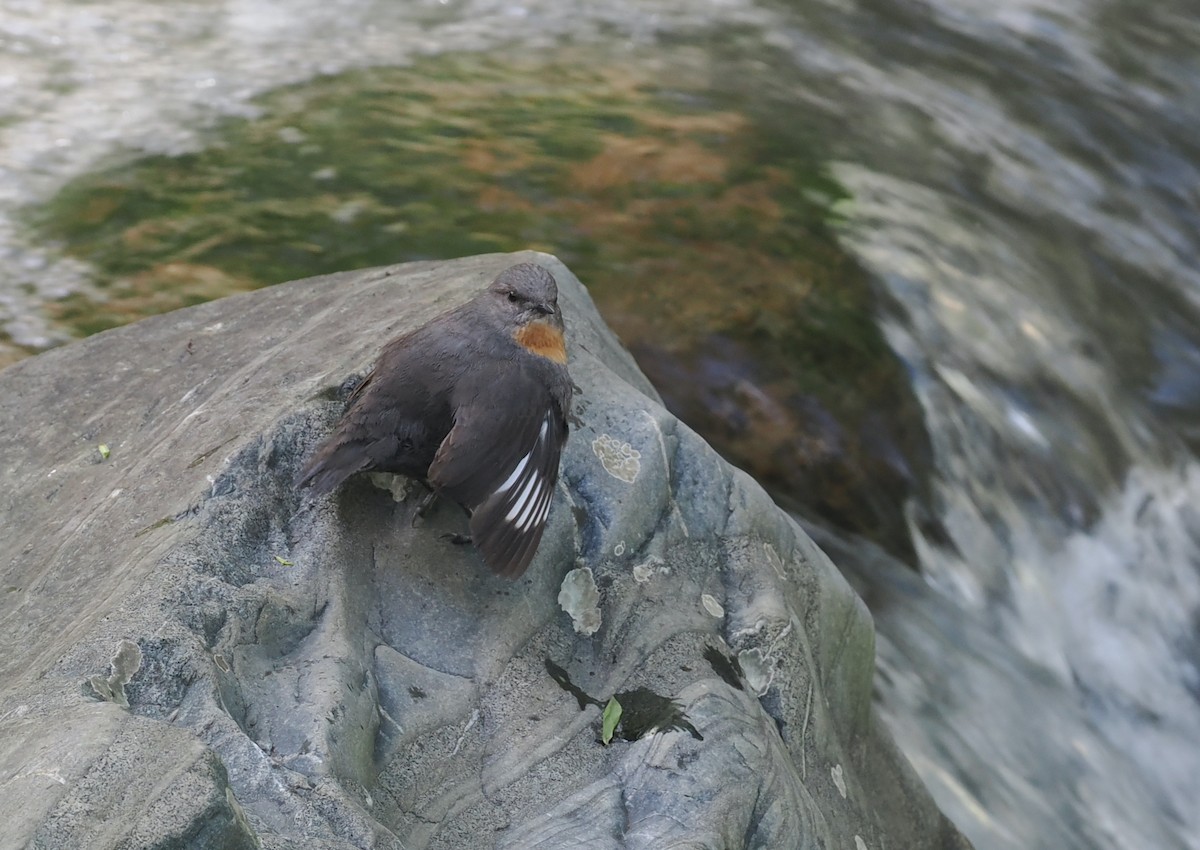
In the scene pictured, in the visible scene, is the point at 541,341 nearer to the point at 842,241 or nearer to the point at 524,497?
the point at 524,497

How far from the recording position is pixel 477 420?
3150 mm

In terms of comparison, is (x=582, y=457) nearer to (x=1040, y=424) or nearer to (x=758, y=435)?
(x=758, y=435)

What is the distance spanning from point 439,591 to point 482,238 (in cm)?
443

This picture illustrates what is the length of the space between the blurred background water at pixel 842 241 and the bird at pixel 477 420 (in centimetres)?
283

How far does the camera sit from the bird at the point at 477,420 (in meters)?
2.94

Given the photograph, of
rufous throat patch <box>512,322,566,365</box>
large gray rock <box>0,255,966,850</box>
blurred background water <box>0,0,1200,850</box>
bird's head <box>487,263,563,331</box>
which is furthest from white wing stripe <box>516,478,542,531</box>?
blurred background water <box>0,0,1200,850</box>

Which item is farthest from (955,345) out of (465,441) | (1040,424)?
(465,441)

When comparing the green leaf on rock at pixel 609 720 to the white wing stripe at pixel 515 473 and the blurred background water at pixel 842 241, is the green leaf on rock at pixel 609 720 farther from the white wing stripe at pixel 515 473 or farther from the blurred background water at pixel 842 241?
the blurred background water at pixel 842 241

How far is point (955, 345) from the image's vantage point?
7055 millimetres

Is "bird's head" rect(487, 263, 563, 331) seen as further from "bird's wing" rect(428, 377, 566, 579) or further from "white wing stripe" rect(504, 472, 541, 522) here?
"white wing stripe" rect(504, 472, 541, 522)

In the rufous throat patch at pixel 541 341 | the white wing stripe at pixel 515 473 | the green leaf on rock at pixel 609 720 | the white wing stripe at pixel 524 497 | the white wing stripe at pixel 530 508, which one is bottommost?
the green leaf on rock at pixel 609 720

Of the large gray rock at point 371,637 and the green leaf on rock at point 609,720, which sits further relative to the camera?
the green leaf on rock at point 609,720

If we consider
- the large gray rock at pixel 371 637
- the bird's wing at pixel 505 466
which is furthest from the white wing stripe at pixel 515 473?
the large gray rock at pixel 371 637

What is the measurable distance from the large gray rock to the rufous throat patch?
0.54ft
